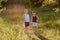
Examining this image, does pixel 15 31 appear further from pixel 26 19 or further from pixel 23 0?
pixel 23 0

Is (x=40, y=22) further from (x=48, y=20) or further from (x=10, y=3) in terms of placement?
(x=10, y=3)

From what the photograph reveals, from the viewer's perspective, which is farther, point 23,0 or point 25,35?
point 23,0

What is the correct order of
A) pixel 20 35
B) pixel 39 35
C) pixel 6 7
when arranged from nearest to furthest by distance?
pixel 20 35
pixel 39 35
pixel 6 7

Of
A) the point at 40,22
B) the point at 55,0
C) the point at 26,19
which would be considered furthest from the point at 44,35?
the point at 55,0

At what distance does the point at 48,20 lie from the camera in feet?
58.2

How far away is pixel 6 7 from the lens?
2578 cm

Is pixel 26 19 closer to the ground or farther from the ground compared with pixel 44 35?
farther from the ground

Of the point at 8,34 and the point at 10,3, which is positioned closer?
the point at 8,34

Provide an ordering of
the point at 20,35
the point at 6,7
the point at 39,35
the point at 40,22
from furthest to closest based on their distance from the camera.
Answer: the point at 6,7 → the point at 40,22 → the point at 39,35 → the point at 20,35

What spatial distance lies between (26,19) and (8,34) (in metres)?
1.48

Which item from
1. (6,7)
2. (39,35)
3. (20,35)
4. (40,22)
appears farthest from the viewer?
(6,7)

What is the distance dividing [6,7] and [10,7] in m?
0.58

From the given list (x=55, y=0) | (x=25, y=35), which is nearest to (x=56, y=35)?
(x=25, y=35)

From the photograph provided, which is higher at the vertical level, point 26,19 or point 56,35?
point 26,19
